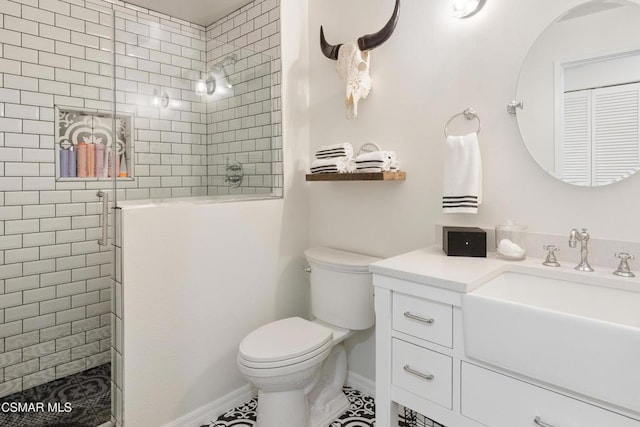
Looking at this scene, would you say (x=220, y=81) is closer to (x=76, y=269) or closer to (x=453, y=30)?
(x=453, y=30)

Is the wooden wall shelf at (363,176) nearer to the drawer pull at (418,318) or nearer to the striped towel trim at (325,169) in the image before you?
the striped towel trim at (325,169)

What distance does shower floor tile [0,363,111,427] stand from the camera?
186 centimetres

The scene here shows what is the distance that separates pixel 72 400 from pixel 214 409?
2.59 feet

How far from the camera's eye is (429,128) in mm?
1839

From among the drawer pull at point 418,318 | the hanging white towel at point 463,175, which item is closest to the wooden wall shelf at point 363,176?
the hanging white towel at point 463,175

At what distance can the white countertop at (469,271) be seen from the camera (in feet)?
3.98

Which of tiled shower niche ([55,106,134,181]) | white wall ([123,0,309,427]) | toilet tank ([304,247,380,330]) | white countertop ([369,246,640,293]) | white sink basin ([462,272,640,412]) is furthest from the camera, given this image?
tiled shower niche ([55,106,134,181])

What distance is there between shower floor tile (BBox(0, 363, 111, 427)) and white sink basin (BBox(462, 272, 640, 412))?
181 centimetres

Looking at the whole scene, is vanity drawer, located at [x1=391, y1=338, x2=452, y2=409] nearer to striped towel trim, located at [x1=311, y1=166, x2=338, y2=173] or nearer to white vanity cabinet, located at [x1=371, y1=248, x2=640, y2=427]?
white vanity cabinet, located at [x1=371, y1=248, x2=640, y2=427]

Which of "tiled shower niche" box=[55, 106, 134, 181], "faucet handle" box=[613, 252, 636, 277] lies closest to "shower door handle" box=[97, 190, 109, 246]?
"tiled shower niche" box=[55, 106, 134, 181]

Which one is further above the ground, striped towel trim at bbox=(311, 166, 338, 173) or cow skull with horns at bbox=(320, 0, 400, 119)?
cow skull with horns at bbox=(320, 0, 400, 119)

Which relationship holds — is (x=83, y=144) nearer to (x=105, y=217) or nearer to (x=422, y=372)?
(x=105, y=217)

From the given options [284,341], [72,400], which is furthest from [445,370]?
[72,400]

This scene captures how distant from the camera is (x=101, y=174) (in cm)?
239
